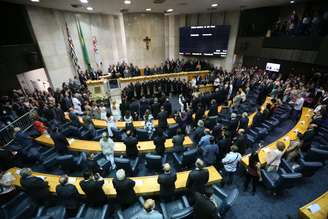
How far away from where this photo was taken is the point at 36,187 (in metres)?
3.29

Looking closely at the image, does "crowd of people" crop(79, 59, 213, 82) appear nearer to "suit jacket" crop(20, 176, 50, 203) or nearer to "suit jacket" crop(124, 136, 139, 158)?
"suit jacket" crop(124, 136, 139, 158)

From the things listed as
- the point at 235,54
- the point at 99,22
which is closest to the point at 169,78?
the point at 235,54

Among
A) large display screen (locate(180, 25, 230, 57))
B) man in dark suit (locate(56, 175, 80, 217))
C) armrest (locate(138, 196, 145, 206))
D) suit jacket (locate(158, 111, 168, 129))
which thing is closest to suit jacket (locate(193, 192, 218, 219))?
armrest (locate(138, 196, 145, 206))

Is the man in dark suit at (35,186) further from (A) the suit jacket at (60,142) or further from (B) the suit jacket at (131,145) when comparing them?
(B) the suit jacket at (131,145)

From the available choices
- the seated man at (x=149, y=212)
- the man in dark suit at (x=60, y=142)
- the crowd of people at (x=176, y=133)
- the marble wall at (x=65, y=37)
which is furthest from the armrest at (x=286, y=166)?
the marble wall at (x=65, y=37)

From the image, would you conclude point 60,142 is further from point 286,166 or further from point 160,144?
point 286,166

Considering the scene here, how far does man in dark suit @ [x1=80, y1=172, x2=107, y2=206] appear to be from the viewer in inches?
123

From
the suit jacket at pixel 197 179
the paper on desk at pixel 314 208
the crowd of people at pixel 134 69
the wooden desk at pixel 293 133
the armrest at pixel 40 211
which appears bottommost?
the armrest at pixel 40 211

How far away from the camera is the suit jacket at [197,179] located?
330 cm

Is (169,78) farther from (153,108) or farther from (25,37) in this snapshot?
(25,37)

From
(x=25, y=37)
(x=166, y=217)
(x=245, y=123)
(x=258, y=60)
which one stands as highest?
(x=25, y=37)

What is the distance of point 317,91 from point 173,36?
41.2 feet

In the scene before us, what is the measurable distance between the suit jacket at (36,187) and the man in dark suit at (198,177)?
296cm

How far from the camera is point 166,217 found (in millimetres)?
3059
